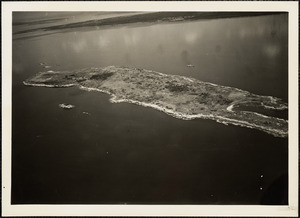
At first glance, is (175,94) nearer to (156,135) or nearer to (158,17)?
(156,135)

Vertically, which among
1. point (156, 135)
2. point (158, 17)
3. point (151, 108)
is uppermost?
point (158, 17)

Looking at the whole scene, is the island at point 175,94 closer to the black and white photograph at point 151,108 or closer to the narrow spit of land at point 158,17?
the black and white photograph at point 151,108

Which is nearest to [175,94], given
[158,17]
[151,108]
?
[151,108]

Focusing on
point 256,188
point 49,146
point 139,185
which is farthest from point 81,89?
point 256,188

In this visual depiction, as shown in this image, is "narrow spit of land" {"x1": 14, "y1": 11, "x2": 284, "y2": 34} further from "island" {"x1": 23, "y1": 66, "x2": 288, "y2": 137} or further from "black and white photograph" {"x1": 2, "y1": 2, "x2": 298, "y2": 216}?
"island" {"x1": 23, "y1": 66, "x2": 288, "y2": 137}

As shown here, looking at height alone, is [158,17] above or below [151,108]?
above

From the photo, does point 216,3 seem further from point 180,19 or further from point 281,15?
point 281,15

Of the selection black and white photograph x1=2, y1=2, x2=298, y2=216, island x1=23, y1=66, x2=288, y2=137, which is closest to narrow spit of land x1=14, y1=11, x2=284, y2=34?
black and white photograph x1=2, y1=2, x2=298, y2=216
